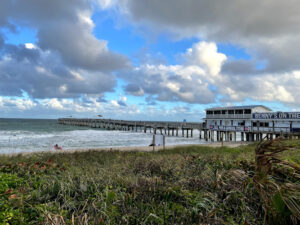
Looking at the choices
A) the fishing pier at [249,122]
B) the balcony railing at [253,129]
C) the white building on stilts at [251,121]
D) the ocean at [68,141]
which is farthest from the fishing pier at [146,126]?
the balcony railing at [253,129]

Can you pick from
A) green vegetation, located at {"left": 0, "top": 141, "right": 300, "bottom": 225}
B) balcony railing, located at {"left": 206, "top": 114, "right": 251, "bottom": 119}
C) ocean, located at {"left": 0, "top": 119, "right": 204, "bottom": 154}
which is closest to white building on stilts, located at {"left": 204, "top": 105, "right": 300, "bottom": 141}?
balcony railing, located at {"left": 206, "top": 114, "right": 251, "bottom": 119}

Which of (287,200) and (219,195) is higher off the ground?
(287,200)

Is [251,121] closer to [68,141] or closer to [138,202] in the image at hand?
[68,141]

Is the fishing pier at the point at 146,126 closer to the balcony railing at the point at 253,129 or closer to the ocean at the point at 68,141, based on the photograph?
the ocean at the point at 68,141

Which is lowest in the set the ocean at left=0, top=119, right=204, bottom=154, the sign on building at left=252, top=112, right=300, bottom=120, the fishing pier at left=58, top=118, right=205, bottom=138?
the ocean at left=0, top=119, right=204, bottom=154

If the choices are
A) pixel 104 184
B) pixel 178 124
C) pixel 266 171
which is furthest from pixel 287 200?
pixel 178 124

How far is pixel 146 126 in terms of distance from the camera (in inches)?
2312

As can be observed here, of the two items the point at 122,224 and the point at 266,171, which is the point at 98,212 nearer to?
the point at 122,224

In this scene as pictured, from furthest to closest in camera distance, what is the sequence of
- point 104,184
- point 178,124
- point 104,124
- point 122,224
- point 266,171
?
point 104,124 → point 178,124 → point 104,184 → point 122,224 → point 266,171

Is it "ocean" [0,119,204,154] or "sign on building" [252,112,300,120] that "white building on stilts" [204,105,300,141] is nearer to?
"sign on building" [252,112,300,120]

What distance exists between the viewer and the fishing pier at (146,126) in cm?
4873

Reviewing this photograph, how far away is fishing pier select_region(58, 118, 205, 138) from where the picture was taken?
48734 millimetres

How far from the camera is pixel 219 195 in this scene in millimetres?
3621

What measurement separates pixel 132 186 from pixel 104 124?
3002 inches
